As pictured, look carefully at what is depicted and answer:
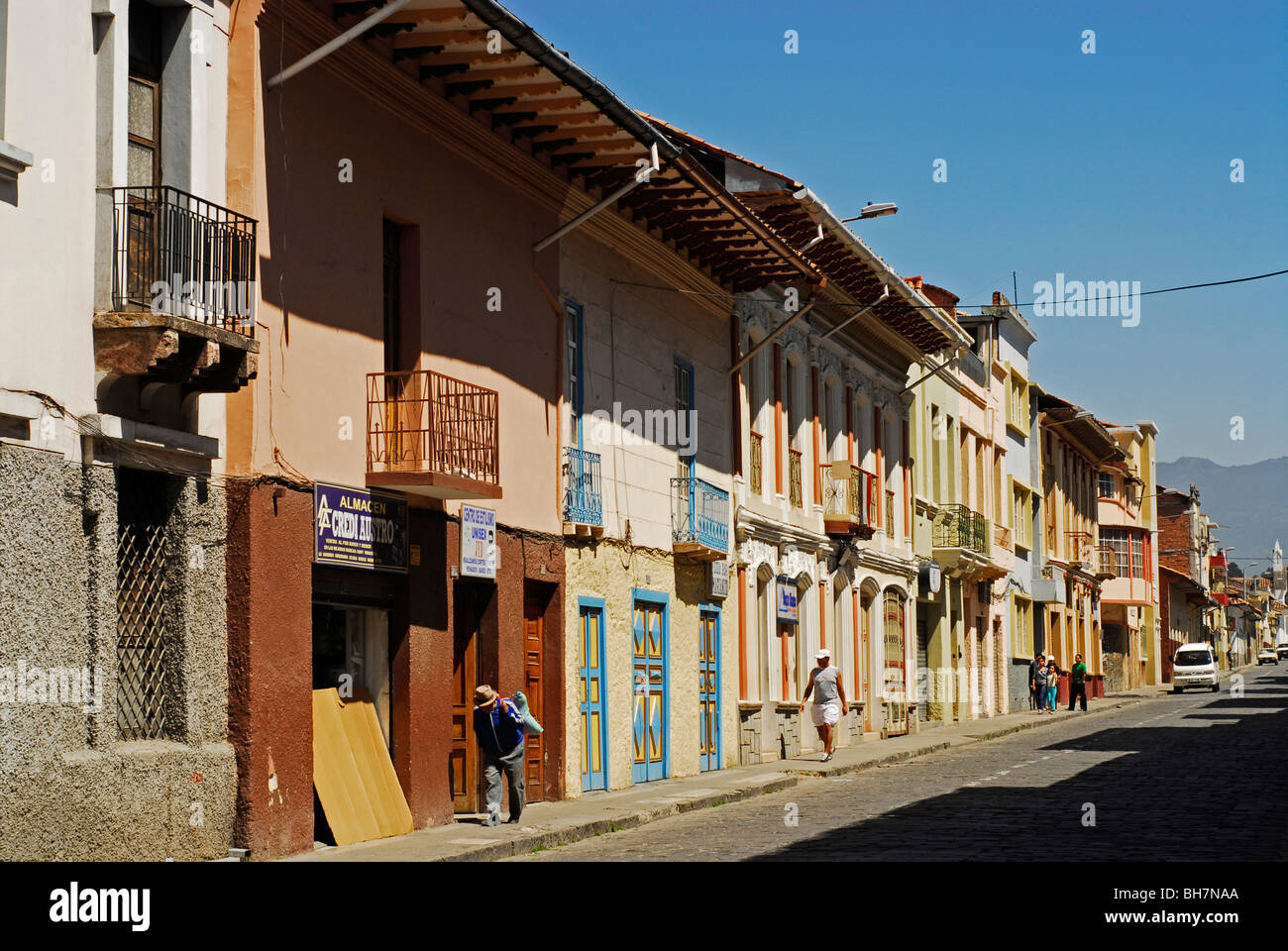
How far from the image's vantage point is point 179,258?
42.2 feet

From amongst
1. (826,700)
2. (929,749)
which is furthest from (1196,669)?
(826,700)

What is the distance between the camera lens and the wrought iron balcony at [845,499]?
30.8 metres

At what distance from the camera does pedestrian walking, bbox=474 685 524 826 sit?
17.0 meters

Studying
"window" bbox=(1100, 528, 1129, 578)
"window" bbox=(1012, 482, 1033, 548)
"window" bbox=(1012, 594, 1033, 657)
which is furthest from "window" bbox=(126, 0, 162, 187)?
"window" bbox=(1100, 528, 1129, 578)

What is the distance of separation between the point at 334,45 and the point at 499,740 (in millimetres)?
6666

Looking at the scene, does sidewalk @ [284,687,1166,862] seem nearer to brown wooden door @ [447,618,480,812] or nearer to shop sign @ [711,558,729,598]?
brown wooden door @ [447,618,480,812]

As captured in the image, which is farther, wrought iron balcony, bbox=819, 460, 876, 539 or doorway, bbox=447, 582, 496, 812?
wrought iron balcony, bbox=819, 460, 876, 539

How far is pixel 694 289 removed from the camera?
24938 millimetres

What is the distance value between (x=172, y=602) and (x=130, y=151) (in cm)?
341

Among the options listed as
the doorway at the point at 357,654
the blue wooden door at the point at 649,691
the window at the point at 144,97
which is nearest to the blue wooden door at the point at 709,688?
the blue wooden door at the point at 649,691

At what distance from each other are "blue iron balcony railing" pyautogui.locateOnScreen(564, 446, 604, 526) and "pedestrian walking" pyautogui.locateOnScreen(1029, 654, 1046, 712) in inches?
1133

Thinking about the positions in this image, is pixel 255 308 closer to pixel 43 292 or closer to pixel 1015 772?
pixel 43 292

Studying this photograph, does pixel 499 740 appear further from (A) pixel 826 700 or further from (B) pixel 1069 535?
(B) pixel 1069 535

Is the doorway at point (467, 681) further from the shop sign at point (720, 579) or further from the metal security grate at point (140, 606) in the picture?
the shop sign at point (720, 579)
